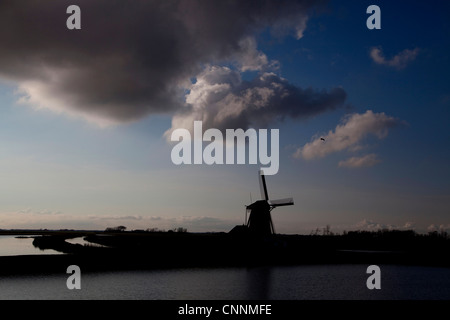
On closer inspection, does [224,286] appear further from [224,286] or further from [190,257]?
[190,257]

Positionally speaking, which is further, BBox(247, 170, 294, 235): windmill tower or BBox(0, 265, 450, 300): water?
BBox(247, 170, 294, 235): windmill tower

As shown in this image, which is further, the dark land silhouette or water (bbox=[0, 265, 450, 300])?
the dark land silhouette

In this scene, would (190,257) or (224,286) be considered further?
(190,257)

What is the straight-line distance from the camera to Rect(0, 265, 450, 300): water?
2884cm

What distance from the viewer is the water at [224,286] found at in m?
28.8

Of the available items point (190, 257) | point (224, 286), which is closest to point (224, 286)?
point (224, 286)

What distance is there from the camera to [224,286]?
111 ft
